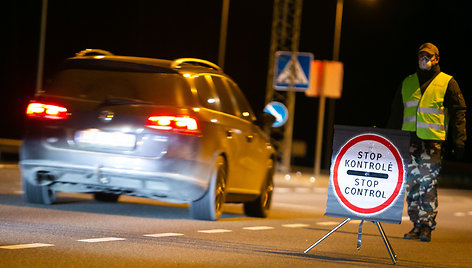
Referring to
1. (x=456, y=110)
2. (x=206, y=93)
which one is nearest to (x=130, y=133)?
(x=206, y=93)

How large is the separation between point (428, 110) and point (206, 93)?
261cm

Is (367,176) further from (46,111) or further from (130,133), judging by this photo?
(46,111)

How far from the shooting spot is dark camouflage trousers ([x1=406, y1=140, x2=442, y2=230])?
41.7ft

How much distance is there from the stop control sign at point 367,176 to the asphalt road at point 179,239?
469 mm

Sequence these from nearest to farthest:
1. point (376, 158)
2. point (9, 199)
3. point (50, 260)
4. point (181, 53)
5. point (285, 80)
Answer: point (50, 260)
point (376, 158)
point (9, 199)
point (285, 80)
point (181, 53)

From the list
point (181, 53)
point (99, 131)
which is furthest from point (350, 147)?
point (181, 53)

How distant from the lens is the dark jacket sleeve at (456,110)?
1260 centimetres

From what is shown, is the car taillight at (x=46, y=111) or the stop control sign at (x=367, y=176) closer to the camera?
the stop control sign at (x=367, y=176)

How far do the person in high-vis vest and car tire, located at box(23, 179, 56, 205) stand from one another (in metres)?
4.39

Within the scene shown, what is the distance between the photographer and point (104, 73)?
42.7 ft

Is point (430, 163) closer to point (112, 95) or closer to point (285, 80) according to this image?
point (112, 95)

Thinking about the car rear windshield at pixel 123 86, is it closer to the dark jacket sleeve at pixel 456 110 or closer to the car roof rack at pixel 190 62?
the car roof rack at pixel 190 62

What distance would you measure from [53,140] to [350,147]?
3.78m

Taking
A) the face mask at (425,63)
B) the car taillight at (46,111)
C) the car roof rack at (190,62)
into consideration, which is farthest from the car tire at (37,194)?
the face mask at (425,63)
